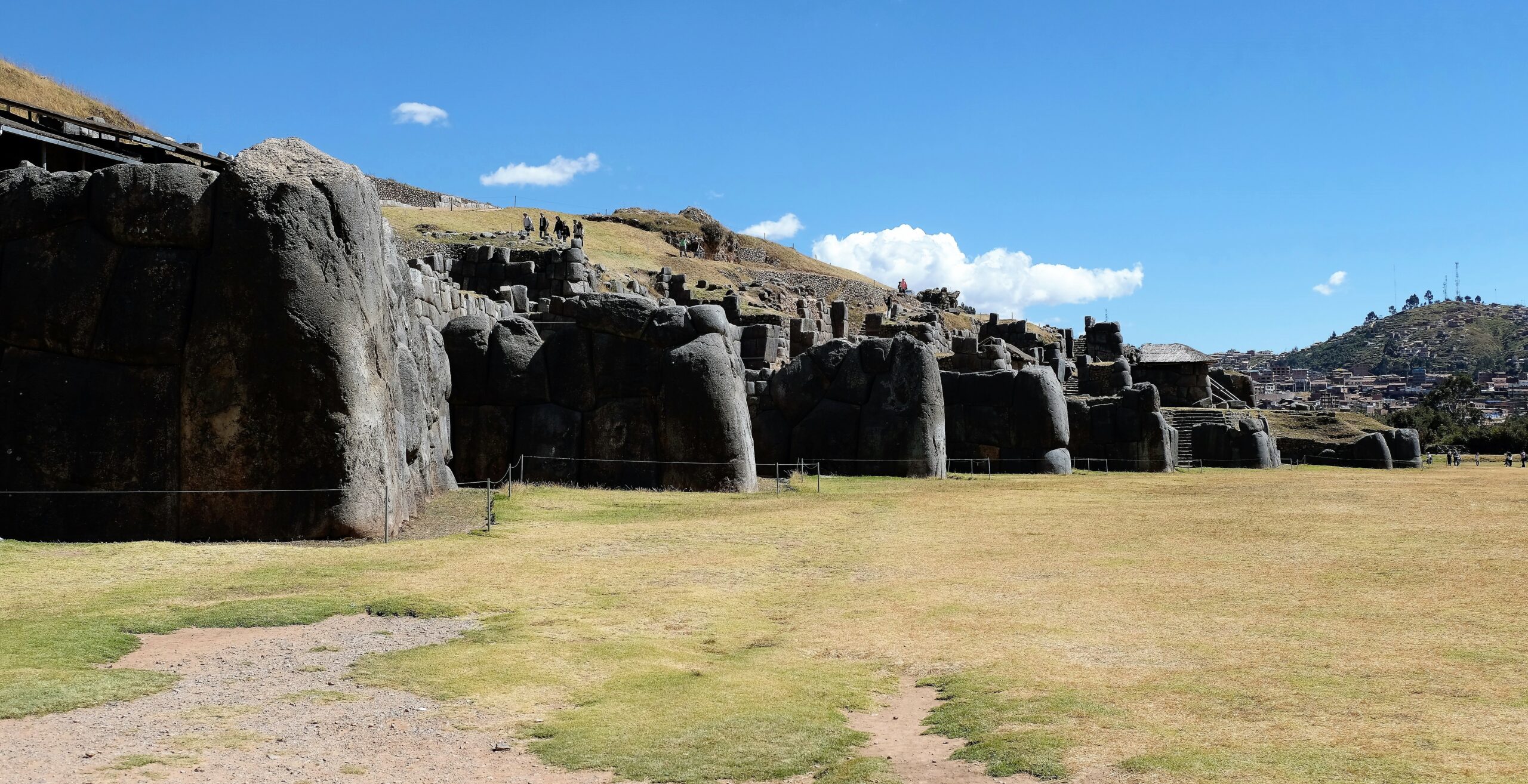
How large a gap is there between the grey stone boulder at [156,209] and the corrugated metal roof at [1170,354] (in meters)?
48.4

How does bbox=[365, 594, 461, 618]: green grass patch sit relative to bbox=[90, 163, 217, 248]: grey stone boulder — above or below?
below

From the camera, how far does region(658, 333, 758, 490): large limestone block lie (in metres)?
23.9

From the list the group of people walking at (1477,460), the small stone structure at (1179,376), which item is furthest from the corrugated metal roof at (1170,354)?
the group of people walking at (1477,460)

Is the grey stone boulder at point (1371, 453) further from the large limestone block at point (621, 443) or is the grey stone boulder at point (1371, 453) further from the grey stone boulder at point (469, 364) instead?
the grey stone boulder at point (469, 364)

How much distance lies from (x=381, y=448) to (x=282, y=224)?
3064mm

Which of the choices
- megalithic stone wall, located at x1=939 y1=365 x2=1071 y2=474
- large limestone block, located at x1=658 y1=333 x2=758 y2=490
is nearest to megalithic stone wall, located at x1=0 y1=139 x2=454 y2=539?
large limestone block, located at x1=658 y1=333 x2=758 y2=490

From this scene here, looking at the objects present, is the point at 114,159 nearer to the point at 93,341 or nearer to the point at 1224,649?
the point at 93,341

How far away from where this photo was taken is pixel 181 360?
1519cm

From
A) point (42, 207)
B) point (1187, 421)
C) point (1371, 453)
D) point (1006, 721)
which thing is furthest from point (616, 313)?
point (1371, 453)

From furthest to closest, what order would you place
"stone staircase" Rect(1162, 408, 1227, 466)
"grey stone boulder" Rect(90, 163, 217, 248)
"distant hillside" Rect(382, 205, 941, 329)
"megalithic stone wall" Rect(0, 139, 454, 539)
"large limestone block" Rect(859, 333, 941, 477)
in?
"distant hillside" Rect(382, 205, 941, 329), "stone staircase" Rect(1162, 408, 1227, 466), "large limestone block" Rect(859, 333, 941, 477), "grey stone boulder" Rect(90, 163, 217, 248), "megalithic stone wall" Rect(0, 139, 454, 539)

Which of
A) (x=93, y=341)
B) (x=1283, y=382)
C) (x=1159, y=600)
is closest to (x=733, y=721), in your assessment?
(x=1159, y=600)

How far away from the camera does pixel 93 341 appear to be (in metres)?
15.2

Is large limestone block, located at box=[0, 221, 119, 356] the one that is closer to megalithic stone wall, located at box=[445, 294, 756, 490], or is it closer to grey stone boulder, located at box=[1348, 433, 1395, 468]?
megalithic stone wall, located at box=[445, 294, 756, 490]

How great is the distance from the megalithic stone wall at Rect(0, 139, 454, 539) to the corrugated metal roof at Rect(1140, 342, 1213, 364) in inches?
1869
